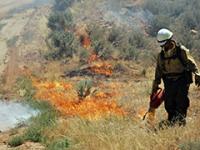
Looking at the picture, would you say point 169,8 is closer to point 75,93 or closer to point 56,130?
point 75,93

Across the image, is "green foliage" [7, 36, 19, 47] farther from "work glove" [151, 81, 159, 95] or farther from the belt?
the belt

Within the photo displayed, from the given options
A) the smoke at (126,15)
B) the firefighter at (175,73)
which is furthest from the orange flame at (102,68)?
the firefighter at (175,73)

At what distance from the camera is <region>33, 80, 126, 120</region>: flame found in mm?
13695

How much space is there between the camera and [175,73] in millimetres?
9758

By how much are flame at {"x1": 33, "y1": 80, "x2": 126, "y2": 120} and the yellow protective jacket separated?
2.26 meters

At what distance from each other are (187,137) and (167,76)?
209cm

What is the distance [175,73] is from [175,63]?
210 millimetres

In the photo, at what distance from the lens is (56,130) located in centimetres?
1129

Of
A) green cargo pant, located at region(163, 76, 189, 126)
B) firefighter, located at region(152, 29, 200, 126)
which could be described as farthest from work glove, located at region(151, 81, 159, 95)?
green cargo pant, located at region(163, 76, 189, 126)

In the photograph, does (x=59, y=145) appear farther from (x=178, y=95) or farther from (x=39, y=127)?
(x=178, y=95)

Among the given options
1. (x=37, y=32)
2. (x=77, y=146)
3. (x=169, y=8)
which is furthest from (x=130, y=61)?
(x=77, y=146)

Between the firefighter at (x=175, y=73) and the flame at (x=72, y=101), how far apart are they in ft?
6.80

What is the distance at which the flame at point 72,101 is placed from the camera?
13.7 m

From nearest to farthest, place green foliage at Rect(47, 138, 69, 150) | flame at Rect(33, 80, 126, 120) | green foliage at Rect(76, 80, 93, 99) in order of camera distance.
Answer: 1. green foliage at Rect(47, 138, 69, 150)
2. flame at Rect(33, 80, 126, 120)
3. green foliage at Rect(76, 80, 93, 99)
